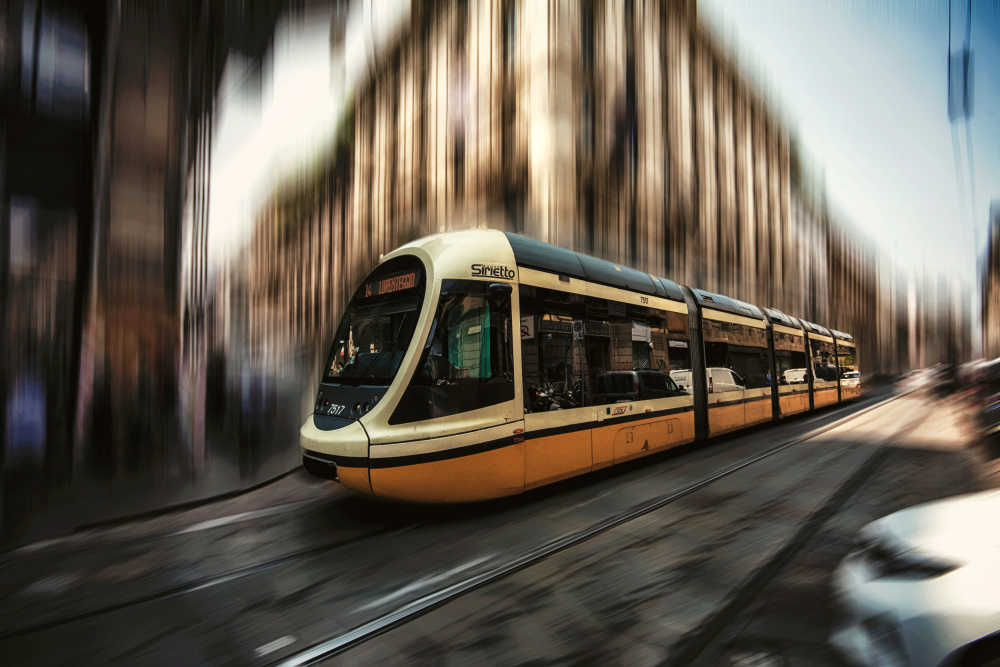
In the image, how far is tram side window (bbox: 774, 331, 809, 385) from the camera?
1249cm

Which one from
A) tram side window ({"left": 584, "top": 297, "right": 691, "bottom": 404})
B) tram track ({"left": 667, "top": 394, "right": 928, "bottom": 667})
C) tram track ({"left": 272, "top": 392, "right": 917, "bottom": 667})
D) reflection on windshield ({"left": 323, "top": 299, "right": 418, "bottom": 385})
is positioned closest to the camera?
tram track ({"left": 667, "top": 394, "right": 928, "bottom": 667})

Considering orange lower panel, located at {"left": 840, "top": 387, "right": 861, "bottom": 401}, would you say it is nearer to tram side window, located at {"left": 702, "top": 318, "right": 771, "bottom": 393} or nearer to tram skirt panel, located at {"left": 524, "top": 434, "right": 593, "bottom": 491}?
tram side window, located at {"left": 702, "top": 318, "right": 771, "bottom": 393}

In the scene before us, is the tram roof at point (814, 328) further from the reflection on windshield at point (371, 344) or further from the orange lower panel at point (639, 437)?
the reflection on windshield at point (371, 344)

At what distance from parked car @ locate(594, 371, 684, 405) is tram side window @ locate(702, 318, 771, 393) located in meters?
1.92

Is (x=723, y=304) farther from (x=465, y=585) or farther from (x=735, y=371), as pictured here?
(x=465, y=585)

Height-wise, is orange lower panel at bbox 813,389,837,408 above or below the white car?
below

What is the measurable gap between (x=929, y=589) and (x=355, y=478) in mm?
4100

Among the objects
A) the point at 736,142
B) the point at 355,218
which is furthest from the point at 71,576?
the point at 736,142

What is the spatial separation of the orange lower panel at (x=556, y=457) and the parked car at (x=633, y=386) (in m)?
0.67

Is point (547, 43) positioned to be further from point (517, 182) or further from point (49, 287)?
point (49, 287)

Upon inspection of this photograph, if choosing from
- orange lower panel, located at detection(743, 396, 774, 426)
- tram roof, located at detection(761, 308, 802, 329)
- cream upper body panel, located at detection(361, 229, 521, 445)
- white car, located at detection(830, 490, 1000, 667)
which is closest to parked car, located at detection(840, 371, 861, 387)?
tram roof, located at detection(761, 308, 802, 329)

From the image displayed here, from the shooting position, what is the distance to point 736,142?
35.7 metres

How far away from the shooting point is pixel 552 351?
5676mm

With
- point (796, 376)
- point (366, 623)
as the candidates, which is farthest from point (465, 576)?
point (796, 376)
